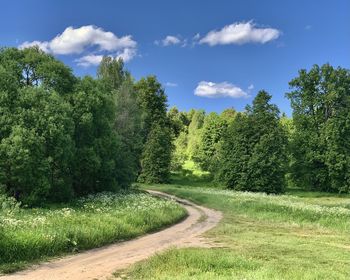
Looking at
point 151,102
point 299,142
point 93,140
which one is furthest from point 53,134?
point 151,102

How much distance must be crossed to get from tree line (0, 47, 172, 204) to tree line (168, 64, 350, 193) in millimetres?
19776

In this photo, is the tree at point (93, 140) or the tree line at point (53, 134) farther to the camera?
the tree at point (93, 140)

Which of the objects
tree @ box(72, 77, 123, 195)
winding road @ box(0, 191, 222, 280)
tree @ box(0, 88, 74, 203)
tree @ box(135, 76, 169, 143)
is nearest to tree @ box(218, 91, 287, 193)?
tree @ box(135, 76, 169, 143)

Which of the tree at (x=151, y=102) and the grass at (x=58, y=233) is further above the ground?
the tree at (x=151, y=102)

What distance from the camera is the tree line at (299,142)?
2621 inches

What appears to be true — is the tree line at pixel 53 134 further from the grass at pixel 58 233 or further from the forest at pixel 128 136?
the grass at pixel 58 233

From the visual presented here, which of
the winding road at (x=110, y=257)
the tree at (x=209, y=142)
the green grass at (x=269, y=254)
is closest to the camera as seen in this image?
the green grass at (x=269, y=254)

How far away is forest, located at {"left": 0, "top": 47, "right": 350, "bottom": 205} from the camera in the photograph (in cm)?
3450

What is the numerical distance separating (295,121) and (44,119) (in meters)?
51.6

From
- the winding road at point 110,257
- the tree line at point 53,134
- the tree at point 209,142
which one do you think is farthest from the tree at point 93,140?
the tree at point 209,142

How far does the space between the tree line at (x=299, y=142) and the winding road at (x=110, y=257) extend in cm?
4103

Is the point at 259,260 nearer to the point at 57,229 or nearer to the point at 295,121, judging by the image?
the point at 57,229

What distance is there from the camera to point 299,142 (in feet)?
246

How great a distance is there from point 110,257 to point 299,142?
62709mm
